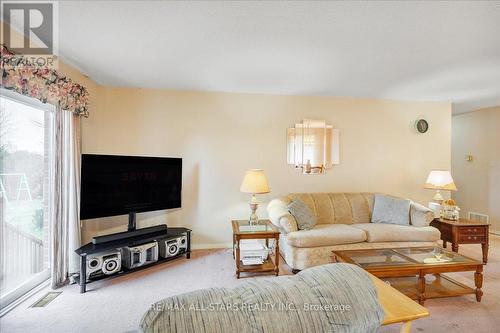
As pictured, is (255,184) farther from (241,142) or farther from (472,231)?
(472,231)

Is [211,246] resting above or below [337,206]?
below

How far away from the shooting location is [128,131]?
3.82 meters

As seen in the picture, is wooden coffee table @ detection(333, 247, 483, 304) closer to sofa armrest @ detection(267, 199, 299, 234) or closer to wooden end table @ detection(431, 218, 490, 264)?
sofa armrest @ detection(267, 199, 299, 234)

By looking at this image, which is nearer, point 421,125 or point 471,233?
point 471,233

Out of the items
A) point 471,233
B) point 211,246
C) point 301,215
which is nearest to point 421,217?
point 471,233

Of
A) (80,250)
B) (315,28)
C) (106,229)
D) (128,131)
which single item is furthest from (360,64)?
(106,229)

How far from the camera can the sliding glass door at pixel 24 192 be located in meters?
2.33

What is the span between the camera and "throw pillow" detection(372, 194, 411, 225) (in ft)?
11.8

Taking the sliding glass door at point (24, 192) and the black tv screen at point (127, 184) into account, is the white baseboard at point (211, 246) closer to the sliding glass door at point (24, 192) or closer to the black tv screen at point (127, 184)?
the black tv screen at point (127, 184)

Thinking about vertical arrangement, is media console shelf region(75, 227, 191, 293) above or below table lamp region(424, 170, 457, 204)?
below

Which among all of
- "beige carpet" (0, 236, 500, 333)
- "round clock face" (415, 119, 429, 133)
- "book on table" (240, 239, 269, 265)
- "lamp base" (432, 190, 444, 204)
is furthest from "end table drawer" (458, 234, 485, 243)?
"book on table" (240, 239, 269, 265)

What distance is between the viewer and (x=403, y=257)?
104 inches

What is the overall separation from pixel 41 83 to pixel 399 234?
4.44m

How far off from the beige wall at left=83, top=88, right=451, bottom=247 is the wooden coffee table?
5.37 ft
